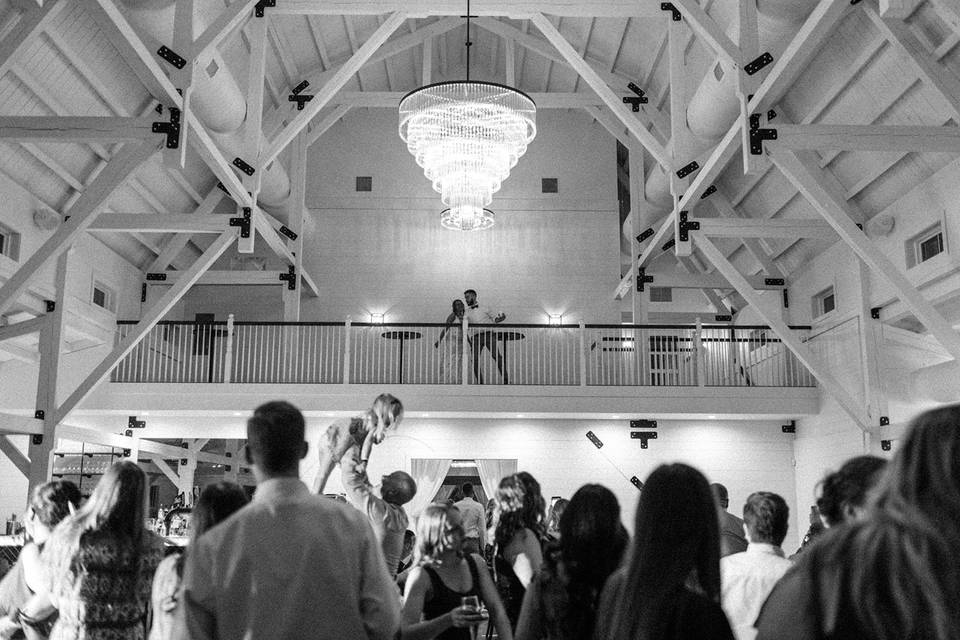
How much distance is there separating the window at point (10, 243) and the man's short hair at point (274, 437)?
11573 millimetres

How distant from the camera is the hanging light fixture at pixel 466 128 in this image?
9.71 meters

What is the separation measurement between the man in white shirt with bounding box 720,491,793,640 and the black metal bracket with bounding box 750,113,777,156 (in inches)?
230

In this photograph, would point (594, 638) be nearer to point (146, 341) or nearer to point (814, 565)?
point (814, 565)

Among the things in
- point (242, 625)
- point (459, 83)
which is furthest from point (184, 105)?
point (242, 625)

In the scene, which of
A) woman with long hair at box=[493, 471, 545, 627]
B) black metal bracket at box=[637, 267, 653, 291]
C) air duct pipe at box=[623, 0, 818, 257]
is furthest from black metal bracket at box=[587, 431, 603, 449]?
woman with long hair at box=[493, 471, 545, 627]

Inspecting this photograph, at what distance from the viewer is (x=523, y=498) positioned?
361cm

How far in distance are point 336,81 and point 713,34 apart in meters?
5.95

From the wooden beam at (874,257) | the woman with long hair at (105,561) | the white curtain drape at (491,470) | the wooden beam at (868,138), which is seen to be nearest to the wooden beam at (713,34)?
the wooden beam at (868,138)

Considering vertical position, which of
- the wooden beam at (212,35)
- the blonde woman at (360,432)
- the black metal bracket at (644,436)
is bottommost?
the black metal bracket at (644,436)

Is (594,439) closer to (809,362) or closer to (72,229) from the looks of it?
(809,362)

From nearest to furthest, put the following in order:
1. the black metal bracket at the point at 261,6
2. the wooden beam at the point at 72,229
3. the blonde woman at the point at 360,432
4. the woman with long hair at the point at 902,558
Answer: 1. the woman with long hair at the point at 902,558
2. the blonde woman at the point at 360,432
3. the wooden beam at the point at 72,229
4. the black metal bracket at the point at 261,6

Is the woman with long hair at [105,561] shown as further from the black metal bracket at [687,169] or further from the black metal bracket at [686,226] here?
the black metal bracket at [687,169]

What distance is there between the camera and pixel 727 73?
939 centimetres

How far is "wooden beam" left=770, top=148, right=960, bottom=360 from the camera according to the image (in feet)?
30.0
